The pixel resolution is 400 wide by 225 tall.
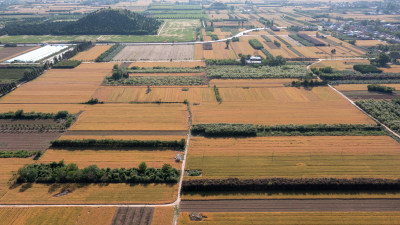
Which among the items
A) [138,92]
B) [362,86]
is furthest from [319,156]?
[138,92]

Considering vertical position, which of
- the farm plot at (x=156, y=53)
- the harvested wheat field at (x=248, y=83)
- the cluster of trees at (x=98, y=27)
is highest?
the cluster of trees at (x=98, y=27)

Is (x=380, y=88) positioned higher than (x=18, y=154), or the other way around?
(x=380, y=88)

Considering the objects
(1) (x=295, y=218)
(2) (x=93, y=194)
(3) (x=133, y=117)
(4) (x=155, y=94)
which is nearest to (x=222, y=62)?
(4) (x=155, y=94)

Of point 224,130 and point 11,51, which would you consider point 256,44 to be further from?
point 11,51

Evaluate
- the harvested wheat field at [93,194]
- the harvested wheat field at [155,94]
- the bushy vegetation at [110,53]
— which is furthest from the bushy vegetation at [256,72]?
the harvested wheat field at [93,194]

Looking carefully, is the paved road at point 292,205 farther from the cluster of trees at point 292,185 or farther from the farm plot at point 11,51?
the farm plot at point 11,51

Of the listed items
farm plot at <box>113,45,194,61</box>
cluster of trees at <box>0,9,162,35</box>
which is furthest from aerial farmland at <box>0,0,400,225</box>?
cluster of trees at <box>0,9,162,35</box>

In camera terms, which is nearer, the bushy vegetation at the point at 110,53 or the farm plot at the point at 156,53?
the bushy vegetation at the point at 110,53
